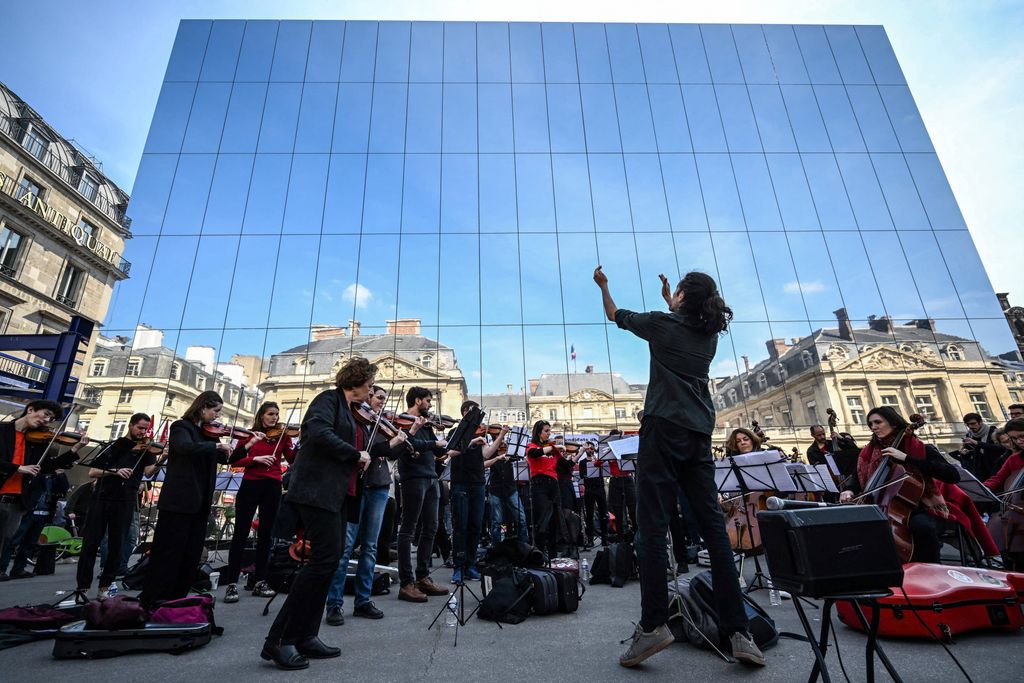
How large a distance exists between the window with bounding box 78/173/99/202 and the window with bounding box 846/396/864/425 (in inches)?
1466

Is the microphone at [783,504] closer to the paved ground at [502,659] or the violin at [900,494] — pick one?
the paved ground at [502,659]

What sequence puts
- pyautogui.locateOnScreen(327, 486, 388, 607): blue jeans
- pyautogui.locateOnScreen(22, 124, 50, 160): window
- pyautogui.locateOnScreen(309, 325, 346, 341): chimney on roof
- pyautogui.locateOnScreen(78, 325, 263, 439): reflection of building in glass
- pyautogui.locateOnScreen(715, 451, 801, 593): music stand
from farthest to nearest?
1. pyautogui.locateOnScreen(22, 124, 50, 160): window
2. pyautogui.locateOnScreen(309, 325, 346, 341): chimney on roof
3. pyautogui.locateOnScreen(78, 325, 263, 439): reflection of building in glass
4. pyautogui.locateOnScreen(715, 451, 801, 593): music stand
5. pyautogui.locateOnScreen(327, 486, 388, 607): blue jeans

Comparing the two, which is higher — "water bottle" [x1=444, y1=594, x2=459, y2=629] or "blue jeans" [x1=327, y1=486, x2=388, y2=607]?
"blue jeans" [x1=327, y1=486, x2=388, y2=607]

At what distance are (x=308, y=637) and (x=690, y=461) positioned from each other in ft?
8.45

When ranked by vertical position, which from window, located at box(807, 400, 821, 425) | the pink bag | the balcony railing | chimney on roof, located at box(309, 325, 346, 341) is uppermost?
the balcony railing

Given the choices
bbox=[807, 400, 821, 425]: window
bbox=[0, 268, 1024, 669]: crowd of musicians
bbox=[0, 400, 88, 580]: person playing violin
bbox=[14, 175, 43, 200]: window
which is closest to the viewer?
bbox=[0, 268, 1024, 669]: crowd of musicians

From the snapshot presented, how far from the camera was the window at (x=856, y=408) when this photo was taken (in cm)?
1516

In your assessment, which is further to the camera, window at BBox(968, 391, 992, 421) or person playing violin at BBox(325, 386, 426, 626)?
window at BBox(968, 391, 992, 421)

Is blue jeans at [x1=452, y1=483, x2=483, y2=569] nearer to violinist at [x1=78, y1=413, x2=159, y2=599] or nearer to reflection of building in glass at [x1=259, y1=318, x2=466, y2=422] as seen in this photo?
violinist at [x1=78, y1=413, x2=159, y2=599]

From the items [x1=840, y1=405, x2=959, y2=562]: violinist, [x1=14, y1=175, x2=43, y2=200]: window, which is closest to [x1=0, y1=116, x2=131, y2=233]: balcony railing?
[x1=14, y1=175, x2=43, y2=200]: window

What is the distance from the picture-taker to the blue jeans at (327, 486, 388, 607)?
4203 millimetres

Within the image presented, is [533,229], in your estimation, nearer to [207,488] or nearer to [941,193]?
[207,488]

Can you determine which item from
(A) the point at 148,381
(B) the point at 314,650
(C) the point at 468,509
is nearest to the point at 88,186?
(A) the point at 148,381

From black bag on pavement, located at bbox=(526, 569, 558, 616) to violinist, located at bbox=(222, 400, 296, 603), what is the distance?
9.94ft
